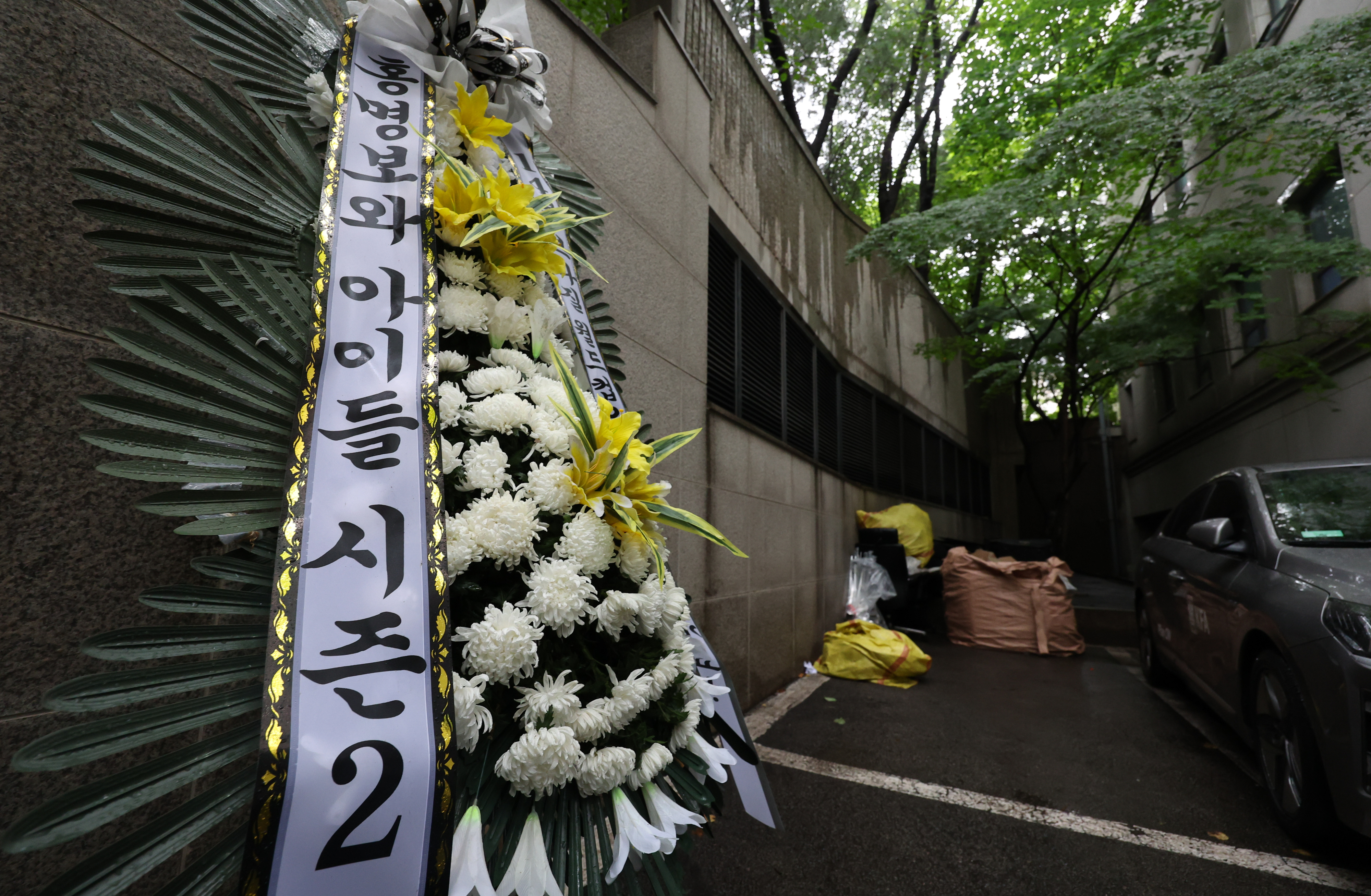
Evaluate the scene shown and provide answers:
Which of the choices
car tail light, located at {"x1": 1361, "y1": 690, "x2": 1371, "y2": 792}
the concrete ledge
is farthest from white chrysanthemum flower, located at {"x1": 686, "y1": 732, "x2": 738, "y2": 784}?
the concrete ledge

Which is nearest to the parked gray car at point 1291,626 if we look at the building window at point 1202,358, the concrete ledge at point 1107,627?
the concrete ledge at point 1107,627

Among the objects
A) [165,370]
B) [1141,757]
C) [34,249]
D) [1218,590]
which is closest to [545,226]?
[165,370]

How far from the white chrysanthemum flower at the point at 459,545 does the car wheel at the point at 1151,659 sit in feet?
18.6

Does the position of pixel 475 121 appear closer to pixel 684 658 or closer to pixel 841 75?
pixel 684 658

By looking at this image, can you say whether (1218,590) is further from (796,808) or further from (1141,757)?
(796,808)

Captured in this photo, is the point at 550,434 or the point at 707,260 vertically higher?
the point at 707,260

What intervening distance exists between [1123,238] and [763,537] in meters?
6.96

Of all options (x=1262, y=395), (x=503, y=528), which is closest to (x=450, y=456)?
(x=503, y=528)

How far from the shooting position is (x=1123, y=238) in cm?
816

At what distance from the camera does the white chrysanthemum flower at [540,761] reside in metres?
0.93

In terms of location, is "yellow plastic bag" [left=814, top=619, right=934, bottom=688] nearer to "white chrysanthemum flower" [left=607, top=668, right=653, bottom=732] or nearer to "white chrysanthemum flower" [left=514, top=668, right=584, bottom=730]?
"white chrysanthemum flower" [left=607, top=668, right=653, bottom=732]

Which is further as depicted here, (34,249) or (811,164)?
(811,164)

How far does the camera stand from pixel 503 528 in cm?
107

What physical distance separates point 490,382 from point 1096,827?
3.14 meters
